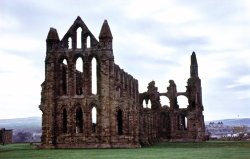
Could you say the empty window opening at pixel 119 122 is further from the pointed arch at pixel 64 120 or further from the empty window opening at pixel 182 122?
the empty window opening at pixel 182 122

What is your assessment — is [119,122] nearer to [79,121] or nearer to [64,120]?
[79,121]

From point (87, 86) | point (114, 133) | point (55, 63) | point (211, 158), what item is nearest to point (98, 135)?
point (114, 133)

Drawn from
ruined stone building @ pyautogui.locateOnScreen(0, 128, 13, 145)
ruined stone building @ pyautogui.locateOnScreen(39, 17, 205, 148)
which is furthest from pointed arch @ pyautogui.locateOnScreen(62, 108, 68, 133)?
ruined stone building @ pyautogui.locateOnScreen(0, 128, 13, 145)

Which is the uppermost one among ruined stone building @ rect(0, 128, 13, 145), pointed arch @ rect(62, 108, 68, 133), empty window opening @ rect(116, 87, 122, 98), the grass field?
empty window opening @ rect(116, 87, 122, 98)

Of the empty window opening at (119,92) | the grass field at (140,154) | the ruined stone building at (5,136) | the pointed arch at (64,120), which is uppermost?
the empty window opening at (119,92)

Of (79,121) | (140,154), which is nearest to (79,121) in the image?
(79,121)

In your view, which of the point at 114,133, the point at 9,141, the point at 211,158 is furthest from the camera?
the point at 9,141

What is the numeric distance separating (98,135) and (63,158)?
17.4 meters

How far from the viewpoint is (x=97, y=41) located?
151 feet

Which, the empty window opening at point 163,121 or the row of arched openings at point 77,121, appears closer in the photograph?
the row of arched openings at point 77,121

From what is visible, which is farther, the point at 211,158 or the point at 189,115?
the point at 189,115

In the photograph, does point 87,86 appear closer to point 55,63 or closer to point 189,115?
point 55,63

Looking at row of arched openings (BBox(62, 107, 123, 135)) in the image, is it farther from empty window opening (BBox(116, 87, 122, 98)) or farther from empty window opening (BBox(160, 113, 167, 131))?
empty window opening (BBox(160, 113, 167, 131))

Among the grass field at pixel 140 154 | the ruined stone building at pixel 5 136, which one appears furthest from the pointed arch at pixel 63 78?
the ruined stone building at pixel 5 136
